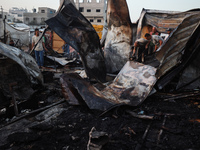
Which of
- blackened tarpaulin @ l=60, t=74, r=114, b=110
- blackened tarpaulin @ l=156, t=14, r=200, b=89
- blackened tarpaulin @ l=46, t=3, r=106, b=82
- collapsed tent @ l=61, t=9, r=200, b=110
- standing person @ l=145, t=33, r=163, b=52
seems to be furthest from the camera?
standing person @ l=145, t=33, r=163, b=52

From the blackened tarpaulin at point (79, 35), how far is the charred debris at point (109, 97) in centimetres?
3

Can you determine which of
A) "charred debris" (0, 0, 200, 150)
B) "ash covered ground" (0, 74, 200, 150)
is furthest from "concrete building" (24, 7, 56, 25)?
"ash covered ground" (0, 74, 200, 150)

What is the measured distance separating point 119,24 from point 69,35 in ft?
7.19

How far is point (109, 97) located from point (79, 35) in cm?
190

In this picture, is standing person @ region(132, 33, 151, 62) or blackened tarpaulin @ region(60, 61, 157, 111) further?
standing person @ region(132, 33, 151, 62)

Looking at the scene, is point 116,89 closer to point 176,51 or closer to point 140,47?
point 176,51

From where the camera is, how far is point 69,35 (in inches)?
171

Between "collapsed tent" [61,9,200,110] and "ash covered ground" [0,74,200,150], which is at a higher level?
"collapsed tent" [61,9,200,110]

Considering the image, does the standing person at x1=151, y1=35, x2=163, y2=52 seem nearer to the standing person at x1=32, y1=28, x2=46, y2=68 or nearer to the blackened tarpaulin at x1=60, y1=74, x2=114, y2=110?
the blackened tarpaulin at x1=60, y1=74, x2=114, y2=110

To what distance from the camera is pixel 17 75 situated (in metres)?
4.68

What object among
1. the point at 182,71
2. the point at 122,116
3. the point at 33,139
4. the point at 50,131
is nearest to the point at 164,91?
the point at 182,71

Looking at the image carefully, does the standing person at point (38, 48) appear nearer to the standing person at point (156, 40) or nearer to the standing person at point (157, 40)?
the standing person at point (156, 40)

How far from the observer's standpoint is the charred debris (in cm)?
254

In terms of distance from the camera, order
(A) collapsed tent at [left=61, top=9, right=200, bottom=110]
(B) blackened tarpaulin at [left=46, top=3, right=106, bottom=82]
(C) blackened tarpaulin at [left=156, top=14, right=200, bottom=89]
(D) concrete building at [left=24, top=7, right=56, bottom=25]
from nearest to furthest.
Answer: (A) collapsed tent at [left=61, top=9, right=200, bottom=110], (C) blackened tarpaulin at [left=156, top=14, right=200, bottom=89], (B) blackened tarpaulin at [left=46, top=3, right=106, bottom=82], (D) concrete building at [left=24, top=7, right=56, bottom=25]
